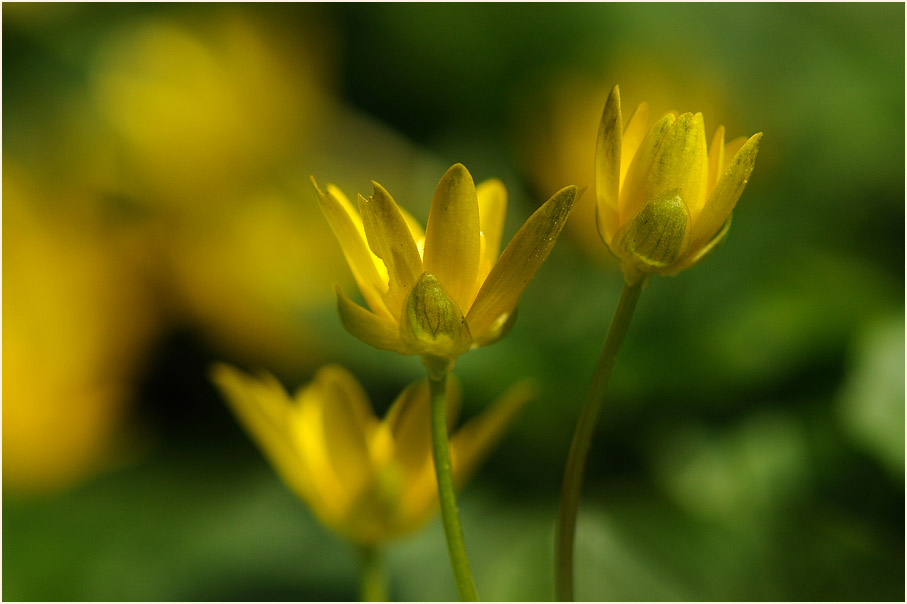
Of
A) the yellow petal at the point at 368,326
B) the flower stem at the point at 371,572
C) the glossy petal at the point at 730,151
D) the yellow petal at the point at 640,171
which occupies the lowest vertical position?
the flower stem at the point at 371,572

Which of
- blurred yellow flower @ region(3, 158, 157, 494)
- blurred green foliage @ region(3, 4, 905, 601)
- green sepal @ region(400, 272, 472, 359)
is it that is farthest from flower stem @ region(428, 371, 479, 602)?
blurred yellow flower @ region(3, 158, 157, 494)

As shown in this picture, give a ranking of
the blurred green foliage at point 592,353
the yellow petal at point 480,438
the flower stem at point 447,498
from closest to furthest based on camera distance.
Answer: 1. the flower stem at point 447,498
2. the yellow petal at point 480,438
3. the blurred green foliage at point 592,353

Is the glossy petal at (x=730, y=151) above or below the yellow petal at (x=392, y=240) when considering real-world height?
above

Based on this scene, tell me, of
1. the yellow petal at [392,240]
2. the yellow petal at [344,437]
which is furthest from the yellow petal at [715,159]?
the yellow petal at [344,437]

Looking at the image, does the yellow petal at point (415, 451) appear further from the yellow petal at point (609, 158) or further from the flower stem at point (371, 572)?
the yellow petal at point (609, 158)

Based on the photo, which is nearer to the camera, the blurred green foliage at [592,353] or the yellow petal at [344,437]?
the yellow petal at [344,437]

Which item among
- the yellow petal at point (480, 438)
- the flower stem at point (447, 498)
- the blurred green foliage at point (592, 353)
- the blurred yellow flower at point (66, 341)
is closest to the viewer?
the flower stem at point (447, 498)

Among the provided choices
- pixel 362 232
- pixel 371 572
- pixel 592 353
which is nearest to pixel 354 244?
pixel 362 232

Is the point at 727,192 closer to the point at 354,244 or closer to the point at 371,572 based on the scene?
the point at 354,244
